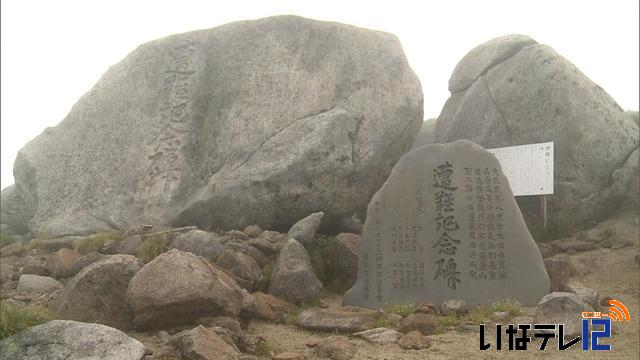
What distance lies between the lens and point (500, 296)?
8461 millimetres

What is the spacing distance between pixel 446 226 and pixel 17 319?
20.1 ft

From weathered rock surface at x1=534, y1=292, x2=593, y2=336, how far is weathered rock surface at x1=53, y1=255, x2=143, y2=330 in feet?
17.2

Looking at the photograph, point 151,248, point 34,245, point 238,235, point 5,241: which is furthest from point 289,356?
point 5,241

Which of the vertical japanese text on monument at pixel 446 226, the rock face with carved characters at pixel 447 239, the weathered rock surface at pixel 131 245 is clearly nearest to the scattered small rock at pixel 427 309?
the rock face with carved characters at pixel 447 239

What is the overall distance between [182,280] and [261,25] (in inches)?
309

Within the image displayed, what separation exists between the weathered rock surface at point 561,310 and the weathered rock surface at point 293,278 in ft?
11.0

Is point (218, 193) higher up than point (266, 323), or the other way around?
point (218, 193)

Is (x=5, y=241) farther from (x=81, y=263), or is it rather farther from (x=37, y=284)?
(x=37, y=284)

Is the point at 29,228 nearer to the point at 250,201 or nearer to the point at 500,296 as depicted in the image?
the point at 250,201

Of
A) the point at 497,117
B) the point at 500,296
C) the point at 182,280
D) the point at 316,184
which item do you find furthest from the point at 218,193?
the point at 497,117

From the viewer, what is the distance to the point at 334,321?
7.50 meters

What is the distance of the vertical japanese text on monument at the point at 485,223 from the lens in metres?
8.65

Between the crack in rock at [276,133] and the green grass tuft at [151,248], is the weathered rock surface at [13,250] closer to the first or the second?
the green grass tuft at [151,248]

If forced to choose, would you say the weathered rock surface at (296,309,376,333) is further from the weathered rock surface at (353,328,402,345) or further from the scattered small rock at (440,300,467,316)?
the scattered small rock at (440,300,467,316)
